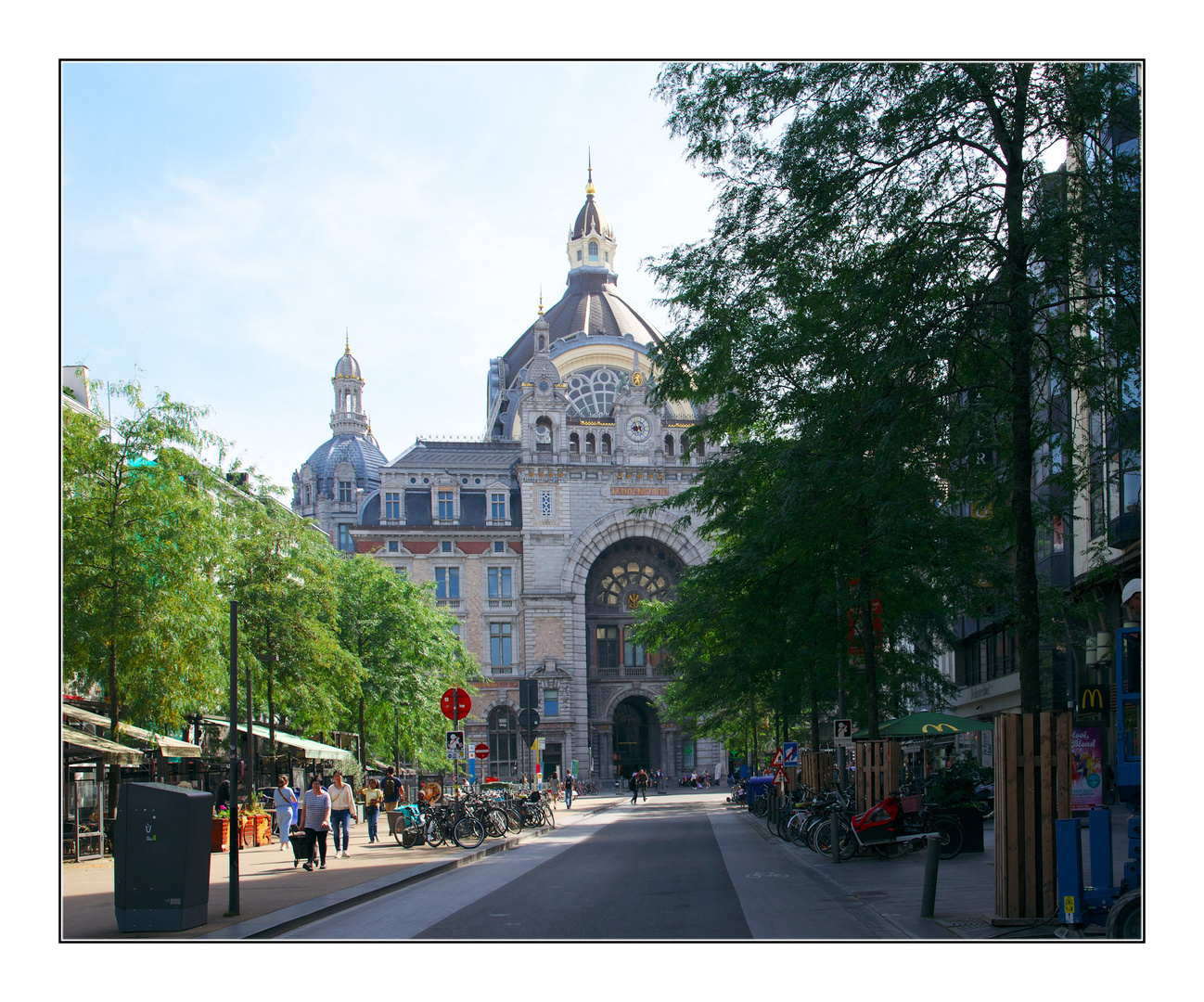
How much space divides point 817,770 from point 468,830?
9.98 metres

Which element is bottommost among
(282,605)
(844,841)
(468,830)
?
(468,830)

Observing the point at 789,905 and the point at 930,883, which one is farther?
the point at 789,905

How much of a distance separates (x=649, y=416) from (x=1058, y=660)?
155 feet

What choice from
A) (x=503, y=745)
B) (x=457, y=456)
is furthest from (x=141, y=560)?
(x=457, y=456)

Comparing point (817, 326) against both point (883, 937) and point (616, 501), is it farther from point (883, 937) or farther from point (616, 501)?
point (616, 501)

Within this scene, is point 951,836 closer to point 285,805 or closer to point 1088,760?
point 1088,760

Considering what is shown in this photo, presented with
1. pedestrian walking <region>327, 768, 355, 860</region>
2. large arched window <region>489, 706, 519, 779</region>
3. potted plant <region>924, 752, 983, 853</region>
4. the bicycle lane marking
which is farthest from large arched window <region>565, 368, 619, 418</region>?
potted plant <region>924, 752, 983, 853</region>

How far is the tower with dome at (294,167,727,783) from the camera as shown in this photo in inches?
3223

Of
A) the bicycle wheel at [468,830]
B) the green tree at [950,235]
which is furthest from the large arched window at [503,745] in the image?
the green tree at [950,235]

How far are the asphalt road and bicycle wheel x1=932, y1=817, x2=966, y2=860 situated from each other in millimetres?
2525

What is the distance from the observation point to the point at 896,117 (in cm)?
1459

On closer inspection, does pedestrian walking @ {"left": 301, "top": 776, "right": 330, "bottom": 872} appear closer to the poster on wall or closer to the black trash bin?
the black trash bin

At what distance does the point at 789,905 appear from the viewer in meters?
15.1

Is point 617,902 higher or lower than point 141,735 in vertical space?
Result: lower
